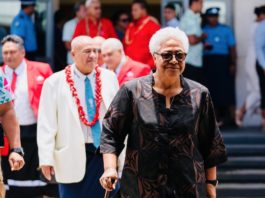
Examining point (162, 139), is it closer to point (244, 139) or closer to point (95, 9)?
point (244, 139)

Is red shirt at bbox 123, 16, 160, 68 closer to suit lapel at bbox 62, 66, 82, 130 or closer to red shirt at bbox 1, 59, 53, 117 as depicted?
red shirt at bbox 1, 59, 53, 117

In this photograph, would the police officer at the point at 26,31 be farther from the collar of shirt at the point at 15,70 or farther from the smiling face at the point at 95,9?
the collar of shirt at the point at 15,70

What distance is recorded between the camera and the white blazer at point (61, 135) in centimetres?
416

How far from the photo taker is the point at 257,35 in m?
7.55

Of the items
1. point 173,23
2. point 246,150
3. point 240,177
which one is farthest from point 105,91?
point 173,23

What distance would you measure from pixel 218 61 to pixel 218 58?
0.05m

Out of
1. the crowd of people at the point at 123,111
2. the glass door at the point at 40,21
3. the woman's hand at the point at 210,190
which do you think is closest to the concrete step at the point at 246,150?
the crowd of people at the point at 123,111

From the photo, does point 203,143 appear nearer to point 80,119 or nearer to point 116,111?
point 116,111

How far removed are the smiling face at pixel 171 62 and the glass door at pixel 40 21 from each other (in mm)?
6032

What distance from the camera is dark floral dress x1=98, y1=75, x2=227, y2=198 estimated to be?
291cm

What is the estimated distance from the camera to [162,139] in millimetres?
2908

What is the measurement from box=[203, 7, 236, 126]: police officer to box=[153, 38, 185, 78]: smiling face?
508 cm

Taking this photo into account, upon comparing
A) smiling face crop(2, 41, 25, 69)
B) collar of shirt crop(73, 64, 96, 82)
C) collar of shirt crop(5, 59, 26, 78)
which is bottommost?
collar of shirt crop(5, 59, 26, 78)

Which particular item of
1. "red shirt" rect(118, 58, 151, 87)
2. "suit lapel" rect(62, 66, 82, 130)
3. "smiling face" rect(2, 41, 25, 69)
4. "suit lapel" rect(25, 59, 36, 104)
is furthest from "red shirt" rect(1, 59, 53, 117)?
"suit lapel" rect(62, 66, 82, 130)
